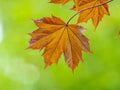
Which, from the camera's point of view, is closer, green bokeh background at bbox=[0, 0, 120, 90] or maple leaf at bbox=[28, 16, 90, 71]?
maple leaf at bbox=[28, 16, 90, 71]

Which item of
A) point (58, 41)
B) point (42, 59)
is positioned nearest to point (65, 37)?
point (58, 41)

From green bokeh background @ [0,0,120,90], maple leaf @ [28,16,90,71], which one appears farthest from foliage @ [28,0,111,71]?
green bokeh background @ [0,0,120,90]

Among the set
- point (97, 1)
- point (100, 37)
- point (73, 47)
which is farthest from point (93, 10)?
point (100, 37)

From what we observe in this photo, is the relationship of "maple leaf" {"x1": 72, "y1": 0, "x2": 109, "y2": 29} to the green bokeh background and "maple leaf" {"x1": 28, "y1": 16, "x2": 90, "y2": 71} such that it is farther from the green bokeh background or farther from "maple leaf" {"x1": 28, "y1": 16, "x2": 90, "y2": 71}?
the green bokeh background

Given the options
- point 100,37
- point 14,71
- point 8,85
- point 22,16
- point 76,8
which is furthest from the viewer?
point 14,71

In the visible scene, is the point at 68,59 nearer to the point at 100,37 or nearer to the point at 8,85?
the point at 100,37

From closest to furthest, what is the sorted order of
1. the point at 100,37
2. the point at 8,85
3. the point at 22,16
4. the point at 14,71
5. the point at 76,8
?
the point at 76,8 → the point at 100,37 → the point at 22,16 → the point at 8,85 → the point at 14,71

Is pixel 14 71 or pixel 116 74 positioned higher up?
pixel 14 71
